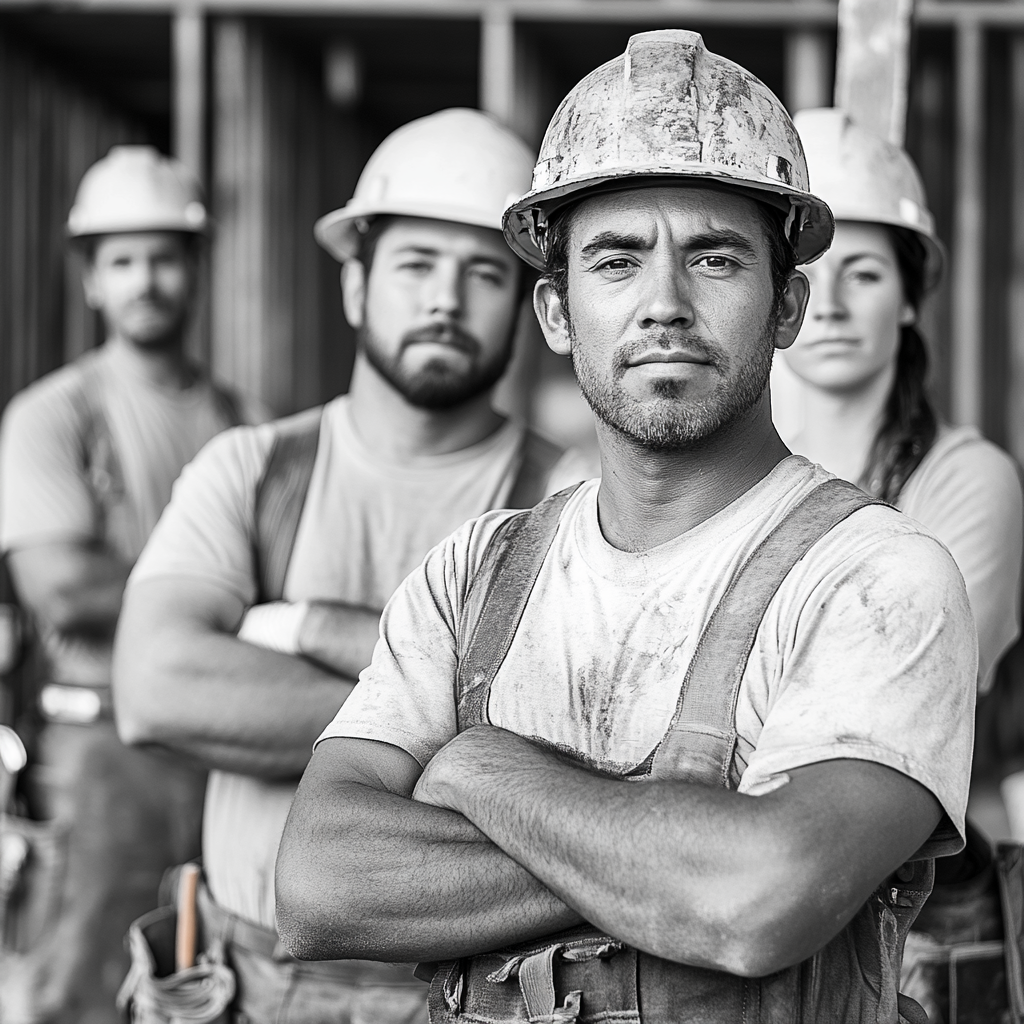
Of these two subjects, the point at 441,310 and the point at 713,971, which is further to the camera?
the point at 441,310

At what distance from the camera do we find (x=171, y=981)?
11.6 ft

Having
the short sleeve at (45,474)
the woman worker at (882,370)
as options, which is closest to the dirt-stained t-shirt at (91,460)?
the short sleeve at (45,474)

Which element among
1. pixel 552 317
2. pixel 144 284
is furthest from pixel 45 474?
pixel 552 317

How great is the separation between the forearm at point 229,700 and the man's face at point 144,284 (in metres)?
2.53

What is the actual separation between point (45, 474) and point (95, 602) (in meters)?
0.52

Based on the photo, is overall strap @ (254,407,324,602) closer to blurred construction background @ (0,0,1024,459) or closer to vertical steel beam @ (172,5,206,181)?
blurred construction background @ (0,0,1024,459)

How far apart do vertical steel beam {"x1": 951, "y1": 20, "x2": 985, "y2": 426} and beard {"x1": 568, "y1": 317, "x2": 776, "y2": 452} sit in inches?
178

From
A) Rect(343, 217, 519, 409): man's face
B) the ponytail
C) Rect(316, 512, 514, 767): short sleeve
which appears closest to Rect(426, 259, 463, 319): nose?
Rect(343, 217, 519, 409): man's face

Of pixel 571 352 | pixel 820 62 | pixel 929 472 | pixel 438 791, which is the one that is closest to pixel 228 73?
pixel 820 62

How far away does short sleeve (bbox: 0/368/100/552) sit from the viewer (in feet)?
16.5

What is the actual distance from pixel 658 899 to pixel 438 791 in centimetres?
41

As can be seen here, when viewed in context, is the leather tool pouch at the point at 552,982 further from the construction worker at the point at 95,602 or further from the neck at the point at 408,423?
the construction worker at the point at 95,602

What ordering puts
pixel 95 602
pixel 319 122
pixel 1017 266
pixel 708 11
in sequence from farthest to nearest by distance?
1. pixel 319 122
2. pixel 1017 266
3. pixel 708 11
4. pixel 95 602

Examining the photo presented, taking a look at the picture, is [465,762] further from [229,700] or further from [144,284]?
[144,284]
